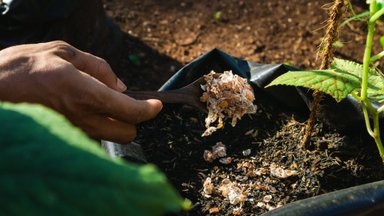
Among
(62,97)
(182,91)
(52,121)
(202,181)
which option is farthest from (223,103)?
(52,121)

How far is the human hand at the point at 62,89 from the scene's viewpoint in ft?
3.34

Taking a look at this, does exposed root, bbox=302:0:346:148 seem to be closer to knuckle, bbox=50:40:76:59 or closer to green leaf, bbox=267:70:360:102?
green leaf, bbox=267:70:360:102

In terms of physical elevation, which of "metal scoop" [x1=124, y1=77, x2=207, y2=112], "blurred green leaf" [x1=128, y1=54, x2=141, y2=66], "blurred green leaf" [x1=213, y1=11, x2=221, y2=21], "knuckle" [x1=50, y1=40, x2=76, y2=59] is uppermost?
"knuckle" [x1=50, y1=40, x2=76, y2=59]

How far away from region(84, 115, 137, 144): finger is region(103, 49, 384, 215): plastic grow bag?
10.0 inches

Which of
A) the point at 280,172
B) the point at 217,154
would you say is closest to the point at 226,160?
the point at 217,154

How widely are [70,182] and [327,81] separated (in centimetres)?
93

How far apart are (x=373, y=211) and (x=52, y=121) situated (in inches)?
37.5

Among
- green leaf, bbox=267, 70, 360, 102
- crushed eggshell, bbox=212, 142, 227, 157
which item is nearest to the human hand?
green leaf, bbox=267, 70, 360, 102

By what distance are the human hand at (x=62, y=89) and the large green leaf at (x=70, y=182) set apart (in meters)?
0.68

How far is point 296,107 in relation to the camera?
5.55 feet

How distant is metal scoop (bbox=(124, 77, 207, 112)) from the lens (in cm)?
124

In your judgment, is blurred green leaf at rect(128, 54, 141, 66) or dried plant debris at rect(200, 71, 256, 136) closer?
dried plant debris at rect(200, 71, 256, 136)

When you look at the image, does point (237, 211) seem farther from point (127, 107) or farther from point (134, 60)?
point (134, 60)

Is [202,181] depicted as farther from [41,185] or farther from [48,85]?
[41,185]
